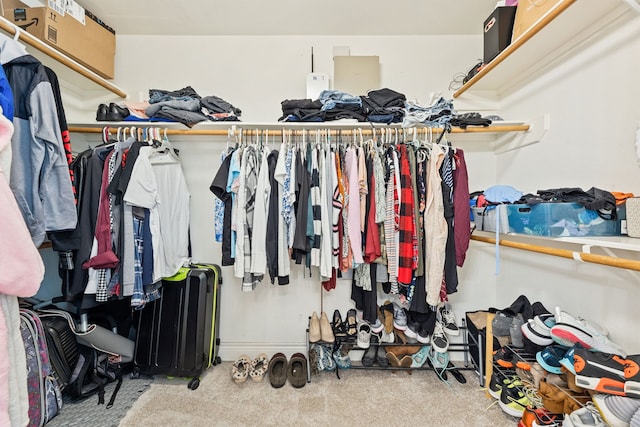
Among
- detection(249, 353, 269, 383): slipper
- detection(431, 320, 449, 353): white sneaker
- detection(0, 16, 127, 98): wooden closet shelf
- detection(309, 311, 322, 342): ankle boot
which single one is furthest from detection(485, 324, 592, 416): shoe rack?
detection(0, 16, 127, 98): wooden closet shelf

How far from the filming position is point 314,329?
1920mm

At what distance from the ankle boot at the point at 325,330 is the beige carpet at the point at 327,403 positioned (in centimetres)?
25

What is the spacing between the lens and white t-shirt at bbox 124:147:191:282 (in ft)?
5.03

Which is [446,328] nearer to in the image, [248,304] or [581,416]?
[581,416]

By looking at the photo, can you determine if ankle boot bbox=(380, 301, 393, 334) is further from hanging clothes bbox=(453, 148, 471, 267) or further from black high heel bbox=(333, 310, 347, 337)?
hanging clothes bbox=(453, 148, 471, 267)

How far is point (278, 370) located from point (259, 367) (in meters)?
0.13

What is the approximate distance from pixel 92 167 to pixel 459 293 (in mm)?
2550

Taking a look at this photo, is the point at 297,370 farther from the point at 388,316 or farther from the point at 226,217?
the point at 226,217

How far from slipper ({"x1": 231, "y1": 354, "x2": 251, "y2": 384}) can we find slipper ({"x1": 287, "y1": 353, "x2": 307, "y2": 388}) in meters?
0.28

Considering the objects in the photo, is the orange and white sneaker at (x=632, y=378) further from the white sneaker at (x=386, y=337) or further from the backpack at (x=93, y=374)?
the backpack at (x=93, y=374)

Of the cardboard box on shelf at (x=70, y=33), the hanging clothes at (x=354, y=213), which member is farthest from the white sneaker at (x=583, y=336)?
the cardboard box on shelf at (x=70, y=33)

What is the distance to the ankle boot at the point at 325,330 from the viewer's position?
6.11 feet

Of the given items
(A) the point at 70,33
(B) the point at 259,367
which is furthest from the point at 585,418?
(A) the point at 70,33

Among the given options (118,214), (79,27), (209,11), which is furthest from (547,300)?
(79,27)
